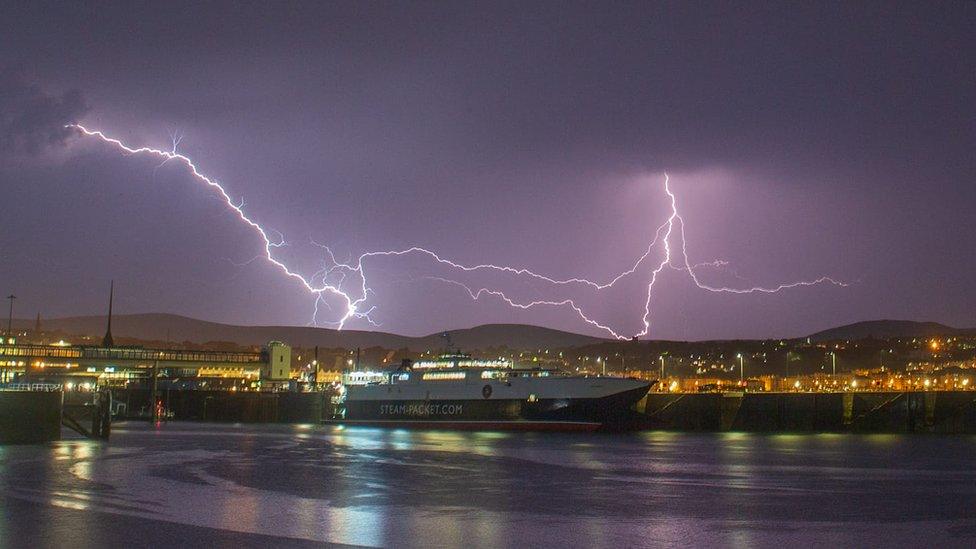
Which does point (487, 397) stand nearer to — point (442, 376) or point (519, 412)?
point (519, 412)

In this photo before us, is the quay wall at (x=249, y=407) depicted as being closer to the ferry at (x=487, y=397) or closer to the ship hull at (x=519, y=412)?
the ferry at (x=487, y=397)

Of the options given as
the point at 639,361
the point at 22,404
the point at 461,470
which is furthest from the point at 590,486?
the point at 639,361

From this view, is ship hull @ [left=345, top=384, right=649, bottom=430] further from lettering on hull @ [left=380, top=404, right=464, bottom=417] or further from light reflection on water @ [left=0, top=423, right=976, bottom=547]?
light reflection on water @ [left=0, top=423, right=976, bottom=547]

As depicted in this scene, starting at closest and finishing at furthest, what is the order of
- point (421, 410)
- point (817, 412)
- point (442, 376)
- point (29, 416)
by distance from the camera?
point (29, 416) < point (817, 412) < point (421, 410) < point (442, 376)

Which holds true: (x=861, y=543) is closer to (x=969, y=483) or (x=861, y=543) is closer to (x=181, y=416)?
(x=969, y=483)

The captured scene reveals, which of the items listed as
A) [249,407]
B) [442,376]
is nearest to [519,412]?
[442,376]

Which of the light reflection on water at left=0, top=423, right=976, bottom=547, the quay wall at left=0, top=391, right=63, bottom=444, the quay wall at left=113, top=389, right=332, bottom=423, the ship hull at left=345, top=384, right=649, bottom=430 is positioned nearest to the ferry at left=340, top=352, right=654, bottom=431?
the ship hull at left=345, top=384, right=649, bottom=430
